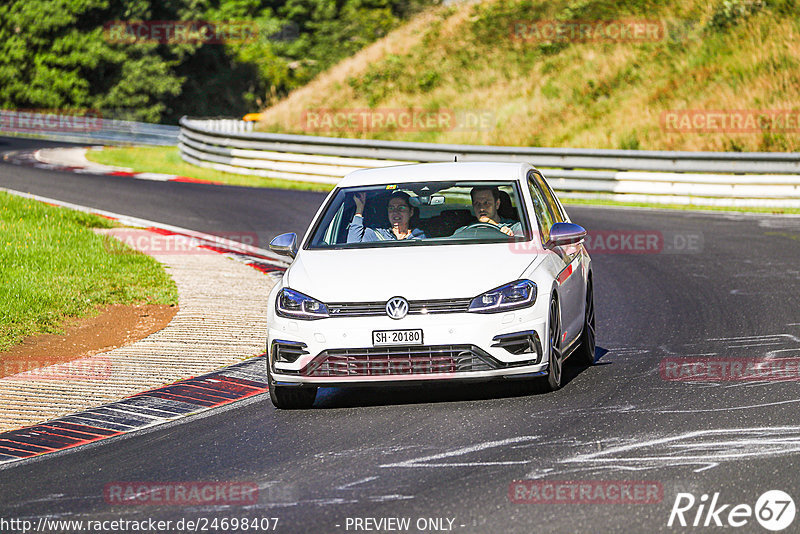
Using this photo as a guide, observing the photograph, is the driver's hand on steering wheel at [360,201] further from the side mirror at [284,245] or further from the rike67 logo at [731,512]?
the rike67 logo at [731,512]

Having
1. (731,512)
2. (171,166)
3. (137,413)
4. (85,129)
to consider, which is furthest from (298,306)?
(85,129)

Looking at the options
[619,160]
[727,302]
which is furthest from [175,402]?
[619,160]

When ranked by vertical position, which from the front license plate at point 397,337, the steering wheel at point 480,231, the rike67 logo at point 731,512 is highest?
the steering wheel at point 480,231

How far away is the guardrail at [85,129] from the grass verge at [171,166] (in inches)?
407

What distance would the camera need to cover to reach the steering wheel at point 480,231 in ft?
29.6

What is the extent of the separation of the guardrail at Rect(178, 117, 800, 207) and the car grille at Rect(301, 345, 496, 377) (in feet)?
53.9

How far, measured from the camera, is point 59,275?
46.4 feet

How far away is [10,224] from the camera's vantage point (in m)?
17.2

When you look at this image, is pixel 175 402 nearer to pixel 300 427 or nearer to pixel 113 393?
pixel 113 393

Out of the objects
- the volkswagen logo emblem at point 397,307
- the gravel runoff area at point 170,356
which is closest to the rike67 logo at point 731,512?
the volkswagen logo emblem at point 397,307

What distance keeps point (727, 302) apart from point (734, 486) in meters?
6.81

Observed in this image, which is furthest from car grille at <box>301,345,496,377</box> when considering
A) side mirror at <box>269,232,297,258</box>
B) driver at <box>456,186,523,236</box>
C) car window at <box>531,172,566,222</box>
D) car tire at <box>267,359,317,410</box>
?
car window at <box>531,172,566,222</box>

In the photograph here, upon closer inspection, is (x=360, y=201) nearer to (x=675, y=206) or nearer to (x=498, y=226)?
(x=498, y=226)

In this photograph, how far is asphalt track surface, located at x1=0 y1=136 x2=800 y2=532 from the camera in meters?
5.85
